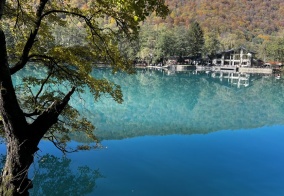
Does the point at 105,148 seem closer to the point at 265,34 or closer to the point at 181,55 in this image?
the point at 181,55

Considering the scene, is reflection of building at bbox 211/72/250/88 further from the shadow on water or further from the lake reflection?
the shadow on water

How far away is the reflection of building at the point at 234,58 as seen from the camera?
64625 mm

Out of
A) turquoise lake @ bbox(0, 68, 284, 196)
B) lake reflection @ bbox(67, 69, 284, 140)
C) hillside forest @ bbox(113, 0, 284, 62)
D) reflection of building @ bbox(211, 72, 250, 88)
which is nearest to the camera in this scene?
turquoise lake @ bbox(0, 68, 284, 196)

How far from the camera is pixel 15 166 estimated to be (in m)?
3.49

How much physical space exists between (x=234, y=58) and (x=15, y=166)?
68.5m

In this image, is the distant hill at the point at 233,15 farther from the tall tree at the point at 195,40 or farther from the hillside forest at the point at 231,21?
the tall tree at the point at 195,40

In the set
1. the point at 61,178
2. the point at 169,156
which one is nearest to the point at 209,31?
the point at 169,156

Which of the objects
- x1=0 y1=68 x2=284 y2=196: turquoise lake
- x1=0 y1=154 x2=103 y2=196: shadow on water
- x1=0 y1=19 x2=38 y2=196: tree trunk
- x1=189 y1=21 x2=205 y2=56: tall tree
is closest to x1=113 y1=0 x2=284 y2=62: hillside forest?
x1=189 y1=21 x2=205 y2=56: tall tree

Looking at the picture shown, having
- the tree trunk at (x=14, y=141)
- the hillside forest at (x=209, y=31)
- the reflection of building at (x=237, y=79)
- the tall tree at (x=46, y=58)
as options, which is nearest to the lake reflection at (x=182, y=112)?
the tall tree at (x=46, y=58)

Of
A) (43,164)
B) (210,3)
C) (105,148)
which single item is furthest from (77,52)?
(210,3)

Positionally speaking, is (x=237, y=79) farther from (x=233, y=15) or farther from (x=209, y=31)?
(x=233, y=15)

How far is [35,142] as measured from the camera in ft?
12.1

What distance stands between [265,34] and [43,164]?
131970 millimetres

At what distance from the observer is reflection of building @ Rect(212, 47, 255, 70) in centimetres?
6462
